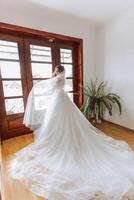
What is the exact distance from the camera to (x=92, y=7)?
2.63m

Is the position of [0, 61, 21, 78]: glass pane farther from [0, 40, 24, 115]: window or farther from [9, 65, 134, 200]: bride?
[9, 65, 134, 200]: bride

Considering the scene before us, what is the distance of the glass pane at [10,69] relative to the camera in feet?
8.96

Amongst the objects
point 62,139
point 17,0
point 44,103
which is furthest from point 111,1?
point 62,139

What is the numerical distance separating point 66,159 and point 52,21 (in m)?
2.78

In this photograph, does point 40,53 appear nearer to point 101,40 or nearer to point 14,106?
point 14,106

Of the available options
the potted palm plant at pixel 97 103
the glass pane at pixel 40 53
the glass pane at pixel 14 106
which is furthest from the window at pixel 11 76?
the potted palm plant at pixel 97 103

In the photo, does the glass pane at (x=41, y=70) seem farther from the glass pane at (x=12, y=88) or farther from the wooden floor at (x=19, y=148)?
the wooden floor at (x=19, y=148)

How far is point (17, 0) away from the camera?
230cm

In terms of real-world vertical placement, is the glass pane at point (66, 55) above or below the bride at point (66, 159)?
above

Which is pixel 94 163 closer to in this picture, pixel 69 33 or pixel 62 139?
pixel 62 139

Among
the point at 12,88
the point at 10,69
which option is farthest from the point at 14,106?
the point at 10,69

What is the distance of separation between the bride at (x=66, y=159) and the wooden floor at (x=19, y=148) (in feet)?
0.27

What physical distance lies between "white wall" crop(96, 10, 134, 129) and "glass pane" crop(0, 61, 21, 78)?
2.17 m

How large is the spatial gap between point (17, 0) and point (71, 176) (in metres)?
2.83
